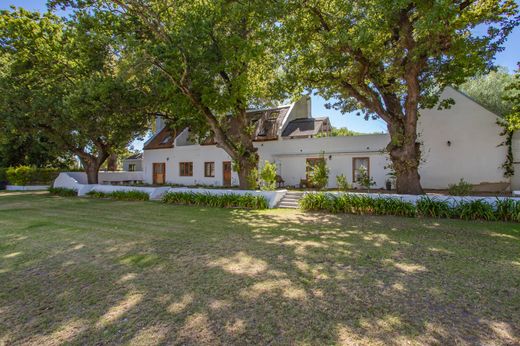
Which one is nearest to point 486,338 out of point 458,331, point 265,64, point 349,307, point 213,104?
point 458,331

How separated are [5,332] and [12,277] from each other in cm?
226

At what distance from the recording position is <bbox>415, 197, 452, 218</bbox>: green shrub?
10891 mm

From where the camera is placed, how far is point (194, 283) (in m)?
4.90

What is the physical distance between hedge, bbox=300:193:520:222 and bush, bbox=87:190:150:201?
10080mm

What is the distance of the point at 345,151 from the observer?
65.9ft

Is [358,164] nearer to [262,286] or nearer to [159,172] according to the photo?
[262,286]

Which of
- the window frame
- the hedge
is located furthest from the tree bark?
the window frame

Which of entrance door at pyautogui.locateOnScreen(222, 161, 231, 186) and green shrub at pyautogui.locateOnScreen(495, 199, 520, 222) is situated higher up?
entrance door at pyautogui.locateOnScreen(222, 161, 231, 186)

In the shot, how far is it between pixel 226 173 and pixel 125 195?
26.7 feet

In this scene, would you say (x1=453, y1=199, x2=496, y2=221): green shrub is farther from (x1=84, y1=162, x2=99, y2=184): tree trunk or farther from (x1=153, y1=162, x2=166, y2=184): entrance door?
(x1=84, y1=162, x2=99, y2=184): tree trunk

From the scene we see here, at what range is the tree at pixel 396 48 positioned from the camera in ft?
36.1

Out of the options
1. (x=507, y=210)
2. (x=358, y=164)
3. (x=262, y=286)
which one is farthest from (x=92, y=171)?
(x=507, y=210)

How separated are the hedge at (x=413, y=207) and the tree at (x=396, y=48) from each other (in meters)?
2.69

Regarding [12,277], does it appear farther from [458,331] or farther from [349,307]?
[458,331]
